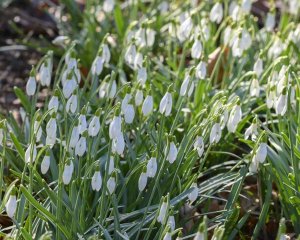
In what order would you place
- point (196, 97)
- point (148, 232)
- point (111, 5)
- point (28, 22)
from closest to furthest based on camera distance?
point (148, 232) → point (196, 97) → point (111, 5) → point (28, 22)

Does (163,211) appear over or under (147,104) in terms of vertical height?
under

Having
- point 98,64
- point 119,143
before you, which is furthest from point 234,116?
point 98,64

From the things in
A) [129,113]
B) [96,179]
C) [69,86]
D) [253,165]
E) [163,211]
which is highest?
[69,86]

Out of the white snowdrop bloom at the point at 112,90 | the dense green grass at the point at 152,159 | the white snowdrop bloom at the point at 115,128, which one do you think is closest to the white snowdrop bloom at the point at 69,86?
the dense green grass at the point at 152,159

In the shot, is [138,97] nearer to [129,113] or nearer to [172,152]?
[129,113]

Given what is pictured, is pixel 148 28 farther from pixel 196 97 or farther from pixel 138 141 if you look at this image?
pixel 138 141

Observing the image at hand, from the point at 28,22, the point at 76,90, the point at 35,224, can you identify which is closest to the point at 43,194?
the point at 35,224

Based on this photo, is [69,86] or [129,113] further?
[69,86]

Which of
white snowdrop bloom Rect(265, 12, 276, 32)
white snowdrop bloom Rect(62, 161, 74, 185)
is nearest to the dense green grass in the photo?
white snowdrop bloom Rect(62, 161, 74, 185)

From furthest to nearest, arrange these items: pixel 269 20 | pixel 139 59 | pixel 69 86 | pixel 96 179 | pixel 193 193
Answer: pixel 269 20 → pixel 139 59 → pixel 69 86 → pixel 193 193 → pixel 96 179

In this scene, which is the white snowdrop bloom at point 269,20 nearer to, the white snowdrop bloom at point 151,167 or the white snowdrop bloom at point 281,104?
the white snowdrop bloom at point 281,104

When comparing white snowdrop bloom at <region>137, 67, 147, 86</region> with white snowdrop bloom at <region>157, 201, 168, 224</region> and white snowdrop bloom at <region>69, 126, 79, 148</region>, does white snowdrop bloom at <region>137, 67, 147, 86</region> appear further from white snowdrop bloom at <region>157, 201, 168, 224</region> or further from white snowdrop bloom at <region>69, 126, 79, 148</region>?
white snowdrop bloom at <region>157, 201, 168, 224</region>
